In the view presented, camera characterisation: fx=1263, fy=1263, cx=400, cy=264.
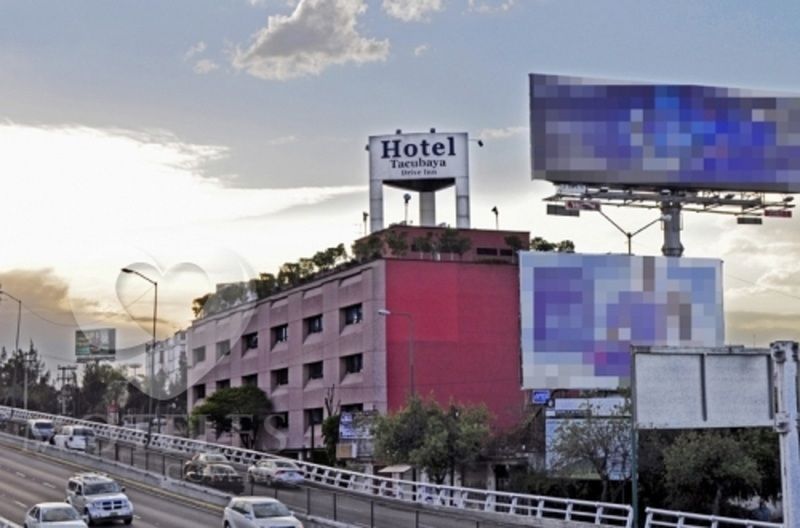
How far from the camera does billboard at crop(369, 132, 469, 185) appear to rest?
10631cm

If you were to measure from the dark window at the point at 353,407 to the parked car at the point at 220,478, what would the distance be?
33960 mm

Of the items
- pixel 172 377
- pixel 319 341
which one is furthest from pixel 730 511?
pixel 172 377

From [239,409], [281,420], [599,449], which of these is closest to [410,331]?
[281,420]

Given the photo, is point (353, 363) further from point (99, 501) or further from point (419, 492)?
point (99, 501)

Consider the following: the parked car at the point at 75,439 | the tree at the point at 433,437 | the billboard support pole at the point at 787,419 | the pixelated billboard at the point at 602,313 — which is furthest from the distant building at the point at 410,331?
the billboard support pole at the point at 787,419

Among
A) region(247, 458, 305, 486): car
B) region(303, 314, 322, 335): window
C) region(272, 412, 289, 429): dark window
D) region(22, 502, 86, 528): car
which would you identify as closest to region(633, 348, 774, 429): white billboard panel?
region(22, 502, 86, 528): car

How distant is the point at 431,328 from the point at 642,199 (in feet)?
60.0

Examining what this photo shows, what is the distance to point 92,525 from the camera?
48.3m

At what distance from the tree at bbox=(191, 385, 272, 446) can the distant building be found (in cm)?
409

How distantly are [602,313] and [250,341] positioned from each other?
1621 inches

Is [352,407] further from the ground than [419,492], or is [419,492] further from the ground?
[352,407]

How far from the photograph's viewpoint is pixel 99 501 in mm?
48531

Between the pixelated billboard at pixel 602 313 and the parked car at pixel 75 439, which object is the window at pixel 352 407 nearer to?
the pixelated billboard at pixel 602 313

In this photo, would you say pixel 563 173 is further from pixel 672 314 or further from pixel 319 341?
pixel 319 341
